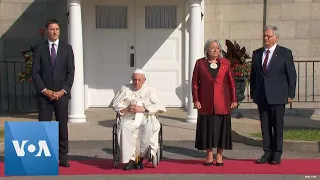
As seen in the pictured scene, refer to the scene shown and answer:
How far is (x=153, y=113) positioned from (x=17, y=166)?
76.1 inches

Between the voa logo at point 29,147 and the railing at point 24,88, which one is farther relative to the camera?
the railing at point 24,88

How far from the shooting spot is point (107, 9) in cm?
1539

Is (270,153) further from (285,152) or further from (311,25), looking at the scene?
(311,25)

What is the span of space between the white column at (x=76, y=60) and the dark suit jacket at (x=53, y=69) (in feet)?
12.9

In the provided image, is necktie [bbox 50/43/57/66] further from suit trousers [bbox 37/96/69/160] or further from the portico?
the portico

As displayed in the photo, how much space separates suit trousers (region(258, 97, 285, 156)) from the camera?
31.5 feet

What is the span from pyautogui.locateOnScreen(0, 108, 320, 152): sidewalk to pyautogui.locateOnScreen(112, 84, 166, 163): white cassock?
2.40 m

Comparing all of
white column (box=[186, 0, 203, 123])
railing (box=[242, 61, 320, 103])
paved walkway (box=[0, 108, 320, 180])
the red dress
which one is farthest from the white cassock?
railing (box=[242, 61, 320, 103])

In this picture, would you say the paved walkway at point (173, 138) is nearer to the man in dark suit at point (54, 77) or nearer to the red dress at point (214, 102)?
the red dress at point (214, 102)

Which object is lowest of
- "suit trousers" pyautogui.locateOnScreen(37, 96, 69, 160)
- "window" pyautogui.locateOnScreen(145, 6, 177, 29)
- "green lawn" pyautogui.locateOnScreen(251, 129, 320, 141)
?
"green lawn" pyautogui.locateOnScreen(251, 129, 320, 141)

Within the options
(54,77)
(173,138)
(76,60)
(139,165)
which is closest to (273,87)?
(139,165)

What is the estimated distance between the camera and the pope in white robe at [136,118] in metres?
9.24

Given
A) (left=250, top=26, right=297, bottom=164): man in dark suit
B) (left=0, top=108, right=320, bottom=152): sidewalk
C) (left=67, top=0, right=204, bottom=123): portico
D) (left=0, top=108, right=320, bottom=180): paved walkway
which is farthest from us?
(left=67, top=0, right=204, bottom=123): portico

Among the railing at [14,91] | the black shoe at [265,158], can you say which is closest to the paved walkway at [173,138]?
the black shoe at [265,158]
